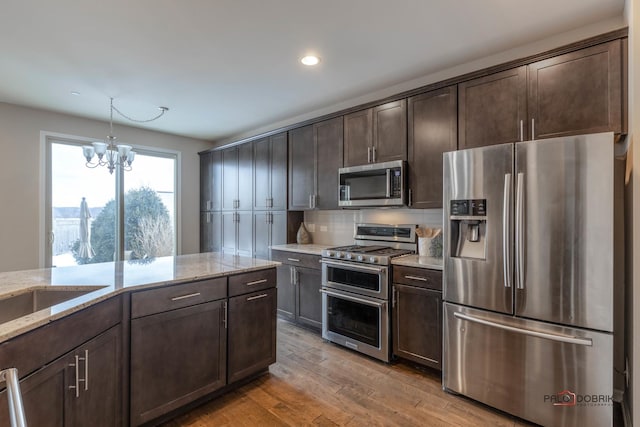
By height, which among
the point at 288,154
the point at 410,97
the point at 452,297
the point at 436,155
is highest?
the point at 410,97

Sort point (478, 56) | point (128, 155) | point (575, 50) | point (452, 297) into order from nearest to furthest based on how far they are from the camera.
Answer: point (575, 50) → point (452, 297) → point (478, 56) → point (128, 155)

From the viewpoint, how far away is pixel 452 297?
2363 millimetres

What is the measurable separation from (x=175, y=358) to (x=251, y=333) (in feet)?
1.90

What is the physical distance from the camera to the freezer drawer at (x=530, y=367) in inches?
71.6

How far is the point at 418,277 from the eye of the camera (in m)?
2.68

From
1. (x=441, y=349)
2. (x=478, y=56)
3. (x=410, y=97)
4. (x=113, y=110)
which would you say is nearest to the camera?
(x=441, y=349)

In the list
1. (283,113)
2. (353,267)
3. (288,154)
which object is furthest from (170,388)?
(283,113)

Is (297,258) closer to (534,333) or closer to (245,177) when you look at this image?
(245,177)

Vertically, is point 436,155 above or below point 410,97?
below

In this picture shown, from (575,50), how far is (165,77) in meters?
3.46

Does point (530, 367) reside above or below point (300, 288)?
below

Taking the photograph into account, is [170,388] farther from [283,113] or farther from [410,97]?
[283,113]

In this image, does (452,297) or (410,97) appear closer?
(452,297)

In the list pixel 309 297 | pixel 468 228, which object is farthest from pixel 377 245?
pixel 468 228
